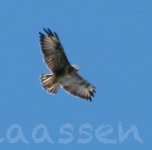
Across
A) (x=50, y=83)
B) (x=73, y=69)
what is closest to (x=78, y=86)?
(x=73, y=69)

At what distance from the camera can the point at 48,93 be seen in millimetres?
58125

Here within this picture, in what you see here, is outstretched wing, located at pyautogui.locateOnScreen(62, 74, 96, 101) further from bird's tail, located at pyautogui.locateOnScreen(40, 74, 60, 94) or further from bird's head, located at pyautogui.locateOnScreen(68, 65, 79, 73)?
bird's tail, located at pyautogui.locateOnScreen(40, 74, 60, 94)

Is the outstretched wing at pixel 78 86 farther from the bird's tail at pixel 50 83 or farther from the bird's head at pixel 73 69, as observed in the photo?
the bird's tail at pixel 50 83

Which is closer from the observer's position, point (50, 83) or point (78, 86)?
point (50, 83)

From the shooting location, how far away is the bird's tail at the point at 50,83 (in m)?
58.2

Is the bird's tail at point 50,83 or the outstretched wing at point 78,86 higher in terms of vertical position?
the outstretched wing at point 78,86

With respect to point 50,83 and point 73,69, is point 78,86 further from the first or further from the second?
point 50,83

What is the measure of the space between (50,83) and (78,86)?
2.52 feet

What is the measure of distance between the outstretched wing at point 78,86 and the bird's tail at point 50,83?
0.25 meters

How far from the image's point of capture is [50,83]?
58.2 metres

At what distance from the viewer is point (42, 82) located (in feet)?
191

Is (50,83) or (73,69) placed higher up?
(73,69)

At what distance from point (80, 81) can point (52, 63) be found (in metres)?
0.81

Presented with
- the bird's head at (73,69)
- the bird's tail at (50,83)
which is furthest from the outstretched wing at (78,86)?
the bird's tail at (50,83)
